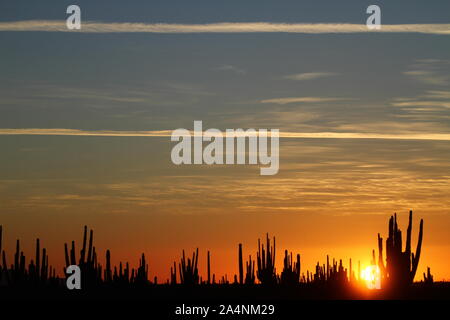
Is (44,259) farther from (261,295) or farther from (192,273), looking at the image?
(261,295)

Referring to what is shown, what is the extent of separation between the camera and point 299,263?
2313 inches

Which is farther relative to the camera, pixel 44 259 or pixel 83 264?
pixel 44 259

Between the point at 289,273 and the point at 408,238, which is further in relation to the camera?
the point at 289,273

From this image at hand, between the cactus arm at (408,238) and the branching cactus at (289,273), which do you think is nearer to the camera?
the cactus arm at (408,238)

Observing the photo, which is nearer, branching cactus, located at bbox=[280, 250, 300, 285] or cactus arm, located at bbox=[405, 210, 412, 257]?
cactus arm, located at bbox=[405, 210, 412, 257]
